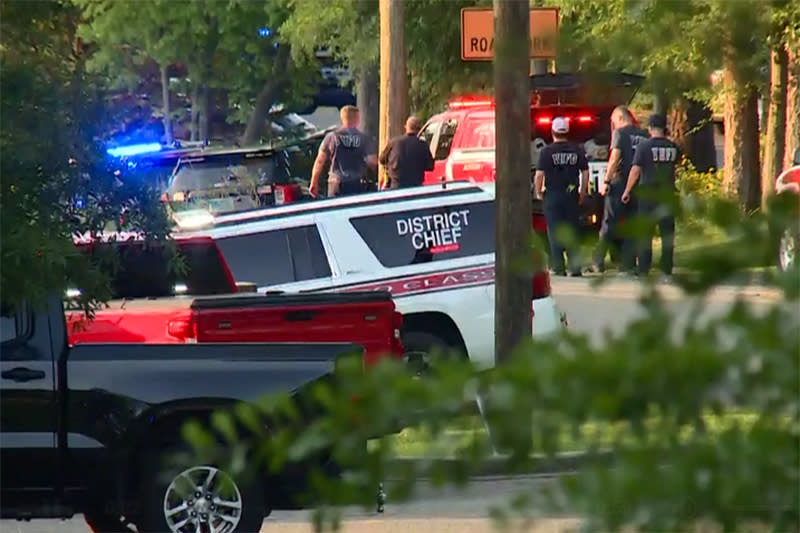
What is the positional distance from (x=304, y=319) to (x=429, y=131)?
1540cm

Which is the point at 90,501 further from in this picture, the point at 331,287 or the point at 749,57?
the point at 749,57

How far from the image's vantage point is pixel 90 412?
8.54 metres

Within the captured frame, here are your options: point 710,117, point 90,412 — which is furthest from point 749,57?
point 710,117

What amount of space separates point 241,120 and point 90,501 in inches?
1505

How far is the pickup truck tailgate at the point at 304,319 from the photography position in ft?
39.3

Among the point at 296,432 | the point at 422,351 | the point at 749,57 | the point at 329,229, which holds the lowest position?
the point at 422,351

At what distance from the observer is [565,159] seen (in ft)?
67.3

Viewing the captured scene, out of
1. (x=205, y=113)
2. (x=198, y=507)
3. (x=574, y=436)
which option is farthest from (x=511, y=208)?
(x=205, y=113)

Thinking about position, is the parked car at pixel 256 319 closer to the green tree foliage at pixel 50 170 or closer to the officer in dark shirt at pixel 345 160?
the green tree foliage at pixel 50 170

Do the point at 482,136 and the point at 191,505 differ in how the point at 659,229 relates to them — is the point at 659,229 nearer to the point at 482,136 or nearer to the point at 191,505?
the point at 191,505

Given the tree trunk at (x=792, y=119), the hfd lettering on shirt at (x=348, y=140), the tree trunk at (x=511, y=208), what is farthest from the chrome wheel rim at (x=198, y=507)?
the tree trunk at (x=792, y=119)

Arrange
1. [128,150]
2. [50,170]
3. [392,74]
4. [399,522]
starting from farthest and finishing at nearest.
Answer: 1. [392,74]
2. [399,522]
3. [128,150]
4. [50,170]

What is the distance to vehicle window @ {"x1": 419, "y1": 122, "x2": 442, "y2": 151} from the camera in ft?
88.6

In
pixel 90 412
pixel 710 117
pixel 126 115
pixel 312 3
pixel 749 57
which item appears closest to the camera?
pixel 749 57
